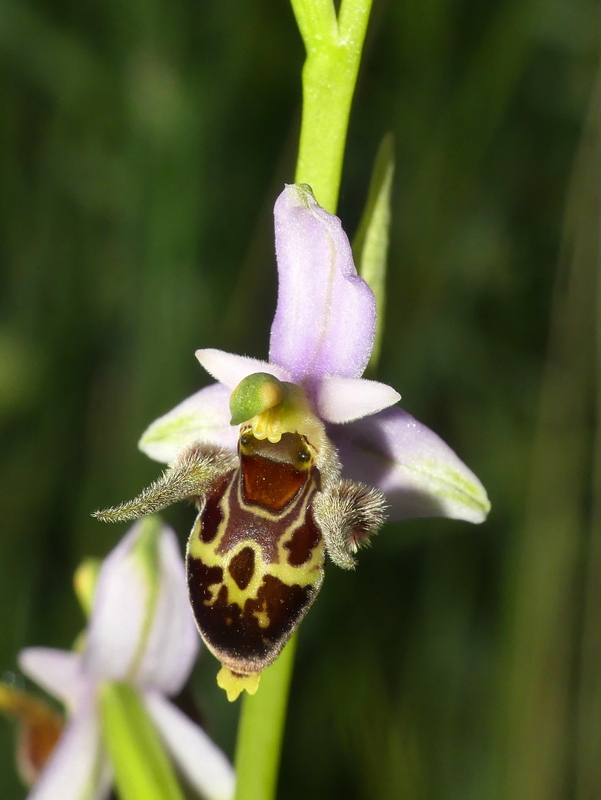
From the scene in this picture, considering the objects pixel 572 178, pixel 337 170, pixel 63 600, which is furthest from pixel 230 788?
pixel 572 178

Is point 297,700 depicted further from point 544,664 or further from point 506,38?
point 506,38

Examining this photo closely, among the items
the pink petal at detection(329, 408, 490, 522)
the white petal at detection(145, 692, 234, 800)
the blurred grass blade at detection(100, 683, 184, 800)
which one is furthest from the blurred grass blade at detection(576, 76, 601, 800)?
the pink petal at detection(329, 408, 490, 522)

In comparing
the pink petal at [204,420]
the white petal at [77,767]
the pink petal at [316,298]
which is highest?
the pink petal at [316,298]

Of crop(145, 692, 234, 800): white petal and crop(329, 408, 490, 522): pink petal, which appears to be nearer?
crop(329, 408, 490, 522): pink petal


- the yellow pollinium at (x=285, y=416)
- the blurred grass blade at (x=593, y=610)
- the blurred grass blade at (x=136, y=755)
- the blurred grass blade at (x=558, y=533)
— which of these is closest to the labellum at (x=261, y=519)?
the yellow pollinium at (x=285, y=416)

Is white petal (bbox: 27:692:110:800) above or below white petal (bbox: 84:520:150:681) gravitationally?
below

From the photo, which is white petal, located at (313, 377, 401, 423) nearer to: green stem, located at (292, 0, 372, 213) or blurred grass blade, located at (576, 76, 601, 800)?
green stem, located at (292, 0, 372, 213)

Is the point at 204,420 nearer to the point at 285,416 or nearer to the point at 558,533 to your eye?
the point at 285,416

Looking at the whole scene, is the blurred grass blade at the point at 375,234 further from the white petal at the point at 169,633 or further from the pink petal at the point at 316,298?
the white petal at the point at 169,633
